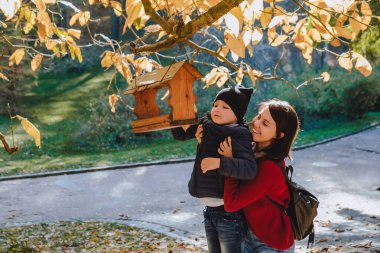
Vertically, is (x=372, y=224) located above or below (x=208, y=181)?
below

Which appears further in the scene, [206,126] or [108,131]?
[108,131]

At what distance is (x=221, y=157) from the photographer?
312cm

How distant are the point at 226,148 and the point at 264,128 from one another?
0.25m

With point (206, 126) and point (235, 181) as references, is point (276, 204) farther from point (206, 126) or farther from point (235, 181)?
point (206, 126)

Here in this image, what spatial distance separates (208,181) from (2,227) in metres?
5.86

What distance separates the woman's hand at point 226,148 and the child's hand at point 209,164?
0.07m

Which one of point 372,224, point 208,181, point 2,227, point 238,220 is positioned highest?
point 208,181

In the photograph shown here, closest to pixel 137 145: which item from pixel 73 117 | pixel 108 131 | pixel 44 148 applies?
pixel 108 131

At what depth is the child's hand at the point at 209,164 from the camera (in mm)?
3158

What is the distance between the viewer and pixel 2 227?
8.28 m

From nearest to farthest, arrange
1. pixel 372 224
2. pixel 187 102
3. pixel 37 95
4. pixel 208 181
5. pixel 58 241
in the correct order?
1. pixel 208 181
2. pixel 187 102
3. pixel 58 241
4. pixel 372 224
5. pixel 37 95

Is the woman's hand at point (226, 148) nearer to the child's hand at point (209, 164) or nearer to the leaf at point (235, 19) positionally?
the child's hand at point (209, 164)

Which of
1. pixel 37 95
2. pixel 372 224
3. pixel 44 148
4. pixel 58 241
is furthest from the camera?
pixel 37 95

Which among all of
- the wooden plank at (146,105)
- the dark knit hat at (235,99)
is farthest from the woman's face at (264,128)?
the wooden plank at (146,105)
